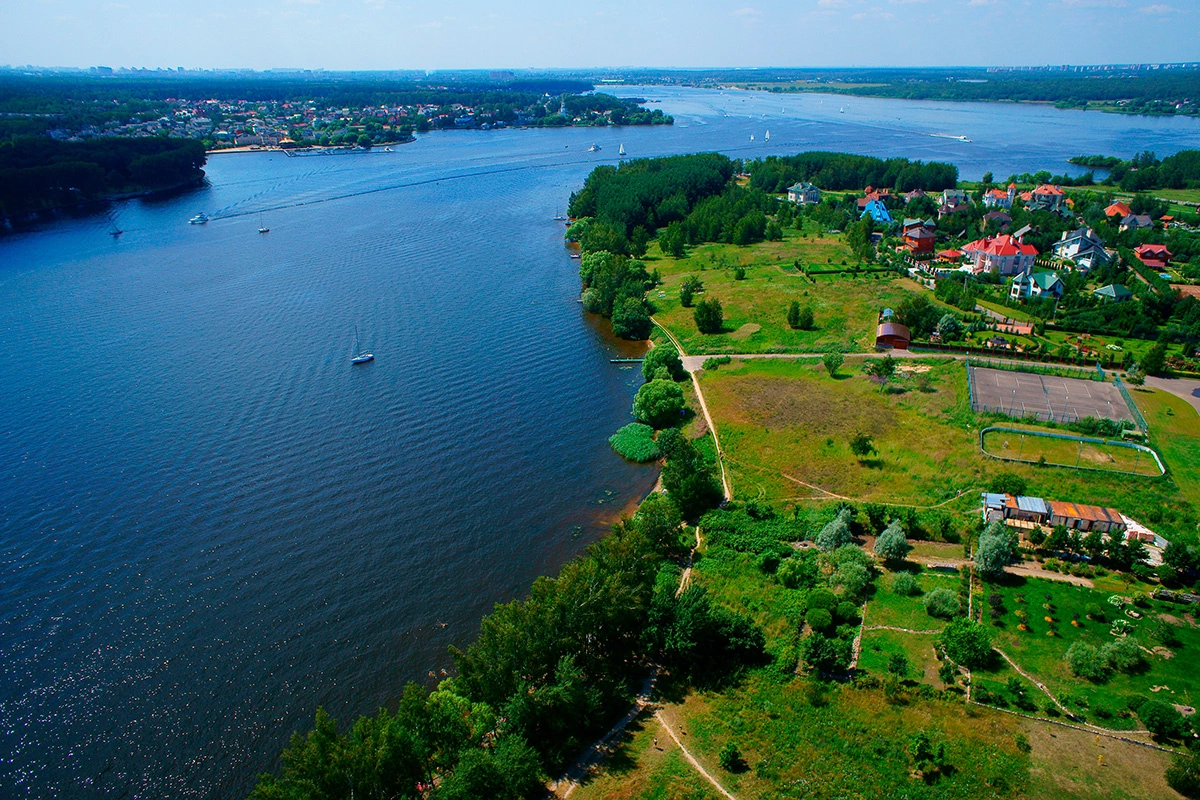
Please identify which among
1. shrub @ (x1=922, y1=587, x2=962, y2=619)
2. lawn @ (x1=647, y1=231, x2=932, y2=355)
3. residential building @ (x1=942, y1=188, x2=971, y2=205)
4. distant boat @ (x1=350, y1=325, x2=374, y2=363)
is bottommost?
lawn @ (x1=647, y1=231, x2=932, y2=355)

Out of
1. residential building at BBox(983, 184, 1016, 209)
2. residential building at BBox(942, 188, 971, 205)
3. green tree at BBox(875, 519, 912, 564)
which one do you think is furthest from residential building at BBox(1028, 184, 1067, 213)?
green tree at BBox(875, 519, 912, 564)

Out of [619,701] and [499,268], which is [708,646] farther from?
[499,268]

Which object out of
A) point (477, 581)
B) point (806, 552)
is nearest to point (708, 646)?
point (806, 552)

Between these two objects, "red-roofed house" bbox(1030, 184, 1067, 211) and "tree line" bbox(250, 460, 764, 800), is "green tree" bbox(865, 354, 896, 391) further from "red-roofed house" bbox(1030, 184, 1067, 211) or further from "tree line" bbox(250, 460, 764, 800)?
"red-roofed house" bbox(1030, 184, 1067, 211)

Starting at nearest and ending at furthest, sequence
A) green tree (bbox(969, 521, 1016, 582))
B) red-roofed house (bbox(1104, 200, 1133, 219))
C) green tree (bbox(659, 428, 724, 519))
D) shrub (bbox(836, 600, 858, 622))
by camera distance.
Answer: shrub (bbox(836, 600, 858, 622)), green tree (bbox(969, 521, 1016, 582)), green tree (bbox(659, 428, 724, 519)), red-roofed house (bbox(1104, 200, 1133, 219))

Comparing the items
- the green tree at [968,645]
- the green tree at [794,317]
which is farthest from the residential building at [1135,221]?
the green tree at [968,645]

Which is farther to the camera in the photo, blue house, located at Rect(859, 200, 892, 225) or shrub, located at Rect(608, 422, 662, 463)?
blue house, located at Rect(859, 200, 892, 225)

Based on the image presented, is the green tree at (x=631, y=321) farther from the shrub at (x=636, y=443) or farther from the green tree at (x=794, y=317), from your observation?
the shrub at (x=636, y=443)
